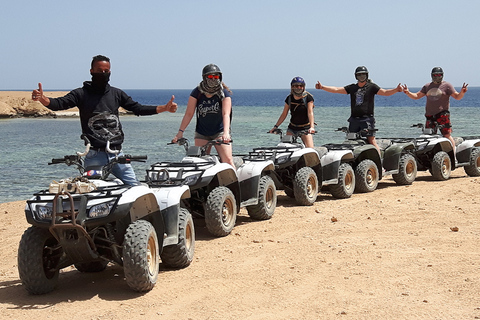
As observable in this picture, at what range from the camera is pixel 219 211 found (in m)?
9.74

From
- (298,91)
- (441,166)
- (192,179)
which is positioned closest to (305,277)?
(192,179)

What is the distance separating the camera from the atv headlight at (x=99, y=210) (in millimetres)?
6676

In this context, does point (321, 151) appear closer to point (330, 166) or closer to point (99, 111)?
point (330, 166)

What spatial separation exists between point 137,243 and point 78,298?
2.72 ft

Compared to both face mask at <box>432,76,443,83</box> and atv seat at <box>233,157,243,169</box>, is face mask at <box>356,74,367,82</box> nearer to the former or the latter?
face mask at <box>432,76,443,83</box>

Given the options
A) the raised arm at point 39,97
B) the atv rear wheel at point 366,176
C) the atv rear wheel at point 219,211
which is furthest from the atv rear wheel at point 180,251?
the atv rear wheel at point 366,176

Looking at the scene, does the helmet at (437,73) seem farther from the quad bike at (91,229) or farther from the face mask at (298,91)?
the quad bike at (91,229)

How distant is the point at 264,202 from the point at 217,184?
4.11 feet

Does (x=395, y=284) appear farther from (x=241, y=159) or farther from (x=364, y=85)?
(x=364, y=85)

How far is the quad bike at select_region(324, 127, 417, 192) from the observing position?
45.8 ft

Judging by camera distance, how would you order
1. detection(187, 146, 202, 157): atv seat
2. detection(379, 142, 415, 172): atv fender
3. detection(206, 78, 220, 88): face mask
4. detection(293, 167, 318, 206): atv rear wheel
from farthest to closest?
detection(379, 142, 415, 172): atv fender, detection(293, 167, 318, 206): atv rear wheel, detection(206, 78, 220, 88): face mask, detection(187, 146, 202, 157): atv seat

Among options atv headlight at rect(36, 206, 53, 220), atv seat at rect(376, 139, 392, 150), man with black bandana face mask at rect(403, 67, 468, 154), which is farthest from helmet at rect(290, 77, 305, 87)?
atv headlight at rect(36, 206, 53, 220)

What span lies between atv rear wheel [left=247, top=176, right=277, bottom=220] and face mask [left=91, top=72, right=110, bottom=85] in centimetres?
390

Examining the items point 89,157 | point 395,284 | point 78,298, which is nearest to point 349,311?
point 395,284
